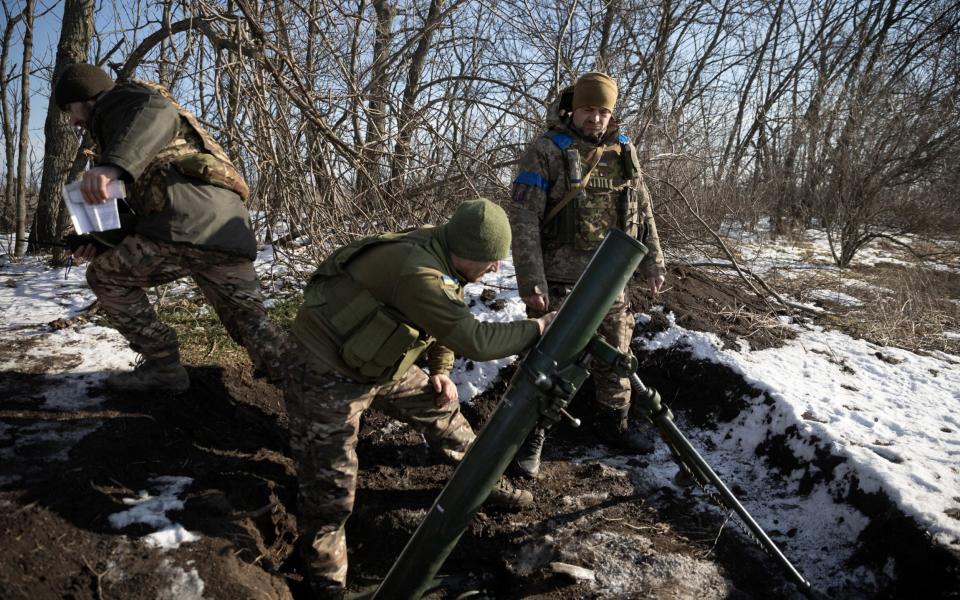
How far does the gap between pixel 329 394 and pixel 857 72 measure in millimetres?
11221

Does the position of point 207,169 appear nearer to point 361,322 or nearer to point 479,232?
point 361,322

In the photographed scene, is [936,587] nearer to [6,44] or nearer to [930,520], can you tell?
[930,520]

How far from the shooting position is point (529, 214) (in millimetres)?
3162

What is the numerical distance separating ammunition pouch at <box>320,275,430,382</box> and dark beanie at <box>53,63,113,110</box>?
1748 millimetres

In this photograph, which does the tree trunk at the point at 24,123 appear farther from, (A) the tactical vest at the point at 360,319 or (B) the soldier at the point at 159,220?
(A) the tactical vest at the point at 360,319

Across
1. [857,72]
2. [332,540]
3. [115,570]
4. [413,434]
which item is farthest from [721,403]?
[857,72]

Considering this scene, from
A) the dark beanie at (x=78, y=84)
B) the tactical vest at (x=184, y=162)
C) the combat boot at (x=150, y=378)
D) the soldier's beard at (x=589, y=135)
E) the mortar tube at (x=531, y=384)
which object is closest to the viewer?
the mortar tube at (x=531, y=384)

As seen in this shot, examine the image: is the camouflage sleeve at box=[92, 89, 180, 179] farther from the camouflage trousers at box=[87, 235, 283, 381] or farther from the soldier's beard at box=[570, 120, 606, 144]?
the soldier's beard at box=[570, 120, 606, 144]

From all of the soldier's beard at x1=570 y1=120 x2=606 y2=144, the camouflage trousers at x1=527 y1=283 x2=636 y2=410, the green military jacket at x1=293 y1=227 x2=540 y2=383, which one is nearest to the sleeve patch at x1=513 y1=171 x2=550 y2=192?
the soldier's beard at x1=570 y1=120 x2=606 y2=144

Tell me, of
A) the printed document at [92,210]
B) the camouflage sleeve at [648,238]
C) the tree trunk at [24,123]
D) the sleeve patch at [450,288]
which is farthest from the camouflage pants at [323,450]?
the tree trunk at [24,123]

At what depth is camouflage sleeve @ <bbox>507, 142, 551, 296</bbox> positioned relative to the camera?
3.09 metres

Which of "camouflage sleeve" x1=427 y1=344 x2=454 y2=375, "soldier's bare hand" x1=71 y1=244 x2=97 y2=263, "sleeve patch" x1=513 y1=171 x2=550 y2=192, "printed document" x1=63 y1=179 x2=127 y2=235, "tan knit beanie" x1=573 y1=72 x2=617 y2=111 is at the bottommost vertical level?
"camouflage sleeve" x1=427 y1=344 x2=454 y2=375

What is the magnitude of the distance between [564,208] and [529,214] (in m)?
0.24

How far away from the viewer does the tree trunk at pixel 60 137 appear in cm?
536
